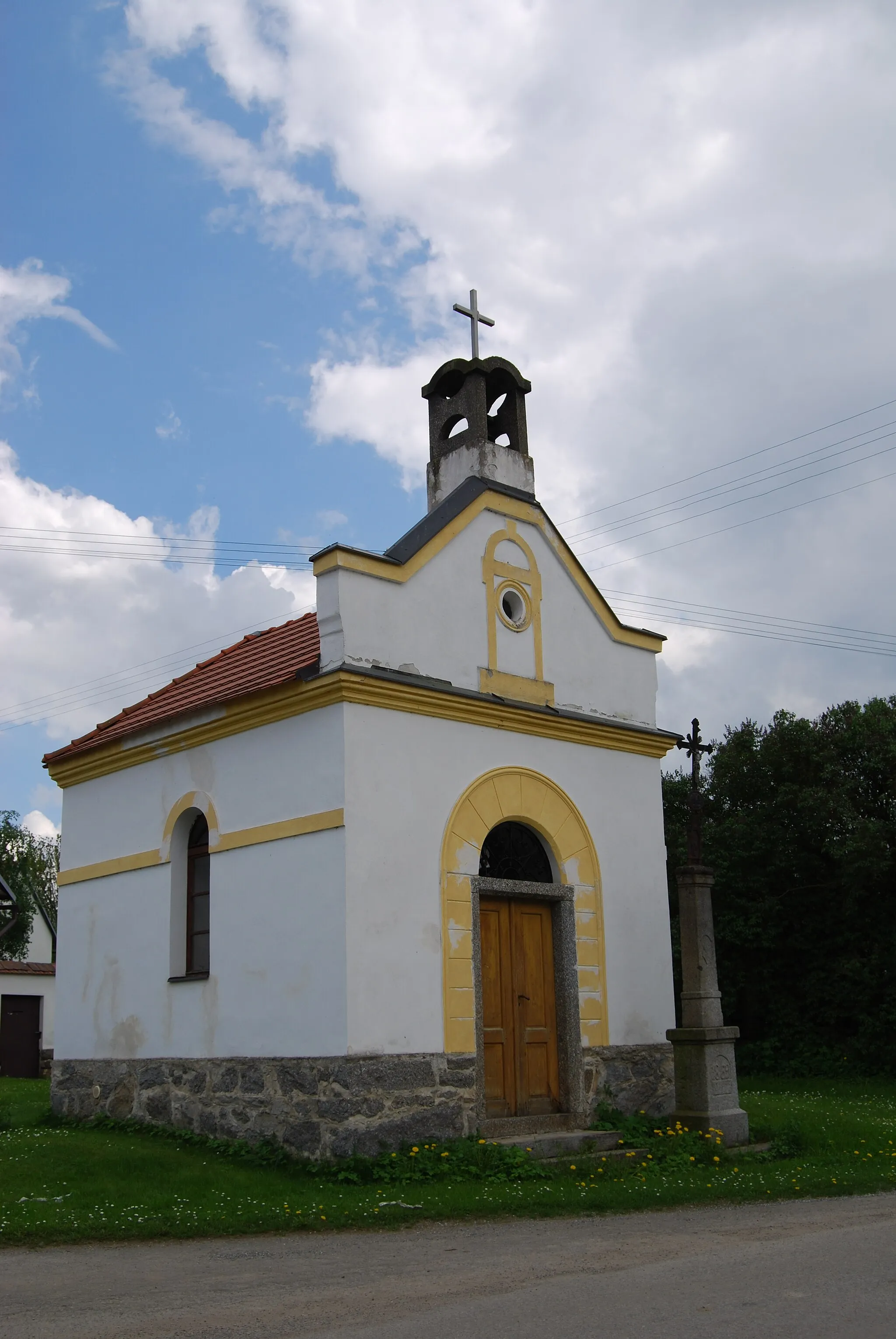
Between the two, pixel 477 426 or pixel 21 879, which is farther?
pixel 21 879

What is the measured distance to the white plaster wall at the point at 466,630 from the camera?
37.9 ft

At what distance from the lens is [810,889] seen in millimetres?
25578

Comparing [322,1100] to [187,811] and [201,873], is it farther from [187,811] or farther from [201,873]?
[187,811]

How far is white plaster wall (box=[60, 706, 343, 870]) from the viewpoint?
11.3 metres

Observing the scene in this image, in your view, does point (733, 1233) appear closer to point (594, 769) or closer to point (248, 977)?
point (248, 977)

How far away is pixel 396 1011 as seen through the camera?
1090 cm

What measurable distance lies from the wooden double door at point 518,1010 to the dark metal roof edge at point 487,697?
2.01 metres

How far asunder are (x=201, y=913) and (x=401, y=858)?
9.09 ft

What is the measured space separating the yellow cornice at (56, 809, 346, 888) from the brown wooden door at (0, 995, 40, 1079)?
14432 mm

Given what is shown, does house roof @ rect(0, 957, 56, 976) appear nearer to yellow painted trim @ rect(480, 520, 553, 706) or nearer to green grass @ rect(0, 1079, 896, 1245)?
green grass @ rect(0, 1079, 896, 1245)

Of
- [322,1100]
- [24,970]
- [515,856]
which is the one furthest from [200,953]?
[24,970]

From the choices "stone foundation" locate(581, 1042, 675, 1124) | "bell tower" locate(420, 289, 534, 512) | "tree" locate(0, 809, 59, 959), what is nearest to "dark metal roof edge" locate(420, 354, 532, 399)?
"bell tower" locate(420, 289, 534, 512)

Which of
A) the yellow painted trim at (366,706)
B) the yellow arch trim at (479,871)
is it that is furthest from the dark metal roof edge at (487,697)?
the yellow arch trim at (479,871)

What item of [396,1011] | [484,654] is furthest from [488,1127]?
[484,654]
